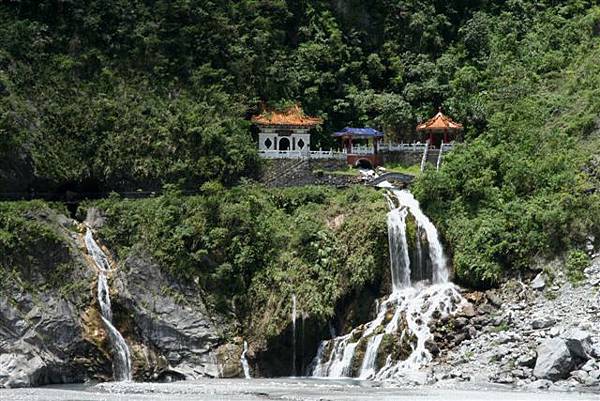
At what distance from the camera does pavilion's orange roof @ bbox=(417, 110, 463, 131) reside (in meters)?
63.2

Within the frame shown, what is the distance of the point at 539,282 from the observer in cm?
4641

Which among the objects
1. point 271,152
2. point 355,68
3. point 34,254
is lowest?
point 34,254

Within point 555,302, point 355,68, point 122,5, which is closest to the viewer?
point 555,302

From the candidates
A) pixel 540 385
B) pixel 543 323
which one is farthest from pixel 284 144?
pixel 540 385

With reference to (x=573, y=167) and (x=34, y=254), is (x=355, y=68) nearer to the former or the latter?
(x=573, y=167)

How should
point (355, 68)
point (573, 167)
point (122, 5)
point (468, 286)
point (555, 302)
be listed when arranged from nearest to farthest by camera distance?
point (555, 302) < point (468, 286) < point (573, 167) < point (122, 5) < point (355, 68)

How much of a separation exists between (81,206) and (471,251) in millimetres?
18609

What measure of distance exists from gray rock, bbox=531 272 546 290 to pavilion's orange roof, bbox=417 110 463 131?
1800 cm

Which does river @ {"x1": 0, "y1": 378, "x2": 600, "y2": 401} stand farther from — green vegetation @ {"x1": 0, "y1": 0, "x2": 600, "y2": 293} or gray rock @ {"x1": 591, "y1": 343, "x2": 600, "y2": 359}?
green vegetation @ {"x1": 0, "y1": 0, "x2": 600, "y2": 293}

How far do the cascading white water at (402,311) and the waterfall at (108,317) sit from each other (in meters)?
8.07

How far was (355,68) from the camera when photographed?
232ft

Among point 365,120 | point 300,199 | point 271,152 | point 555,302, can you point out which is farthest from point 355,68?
point 555,302

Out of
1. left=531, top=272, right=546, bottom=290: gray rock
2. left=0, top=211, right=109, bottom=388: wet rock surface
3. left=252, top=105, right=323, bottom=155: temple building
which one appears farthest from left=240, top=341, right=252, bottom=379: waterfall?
left=252, top=105, right=323, bottom=155: temple building

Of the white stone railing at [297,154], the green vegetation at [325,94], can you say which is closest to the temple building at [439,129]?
the green vegetation at [325,94]
